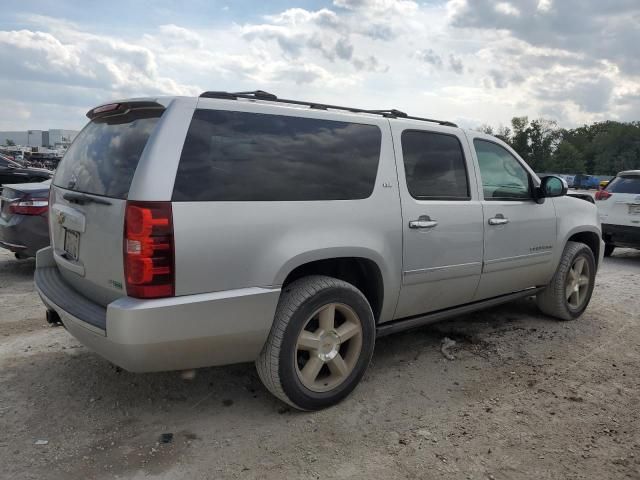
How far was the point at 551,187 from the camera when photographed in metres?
4.69

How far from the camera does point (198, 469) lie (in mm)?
2646

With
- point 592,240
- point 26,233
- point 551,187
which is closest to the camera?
point 551,187

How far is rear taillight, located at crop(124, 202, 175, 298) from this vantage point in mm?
2543

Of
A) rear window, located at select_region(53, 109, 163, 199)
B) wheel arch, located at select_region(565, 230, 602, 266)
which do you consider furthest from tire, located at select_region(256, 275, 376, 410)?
wheel arch, located at select_region(565, 230, 602, 266)

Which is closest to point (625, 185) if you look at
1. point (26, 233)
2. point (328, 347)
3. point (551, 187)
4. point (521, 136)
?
point (551, 187)

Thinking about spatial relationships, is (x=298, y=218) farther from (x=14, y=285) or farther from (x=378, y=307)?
(x=14, y=285)

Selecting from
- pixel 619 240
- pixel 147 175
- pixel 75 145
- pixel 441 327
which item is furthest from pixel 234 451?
pixel 619 240

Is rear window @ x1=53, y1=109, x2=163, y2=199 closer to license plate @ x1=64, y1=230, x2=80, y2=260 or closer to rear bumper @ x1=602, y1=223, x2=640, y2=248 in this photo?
license plate @ x1=64, y1=230, x2=80, y2=260

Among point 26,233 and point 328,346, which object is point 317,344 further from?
point 26,233

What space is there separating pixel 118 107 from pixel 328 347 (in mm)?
1879

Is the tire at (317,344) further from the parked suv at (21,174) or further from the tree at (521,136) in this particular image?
the tree at (521,136)

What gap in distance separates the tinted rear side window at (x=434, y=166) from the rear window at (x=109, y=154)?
175cm

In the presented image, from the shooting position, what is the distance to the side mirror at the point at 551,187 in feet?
15.3

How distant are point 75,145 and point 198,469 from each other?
2.28 meters
